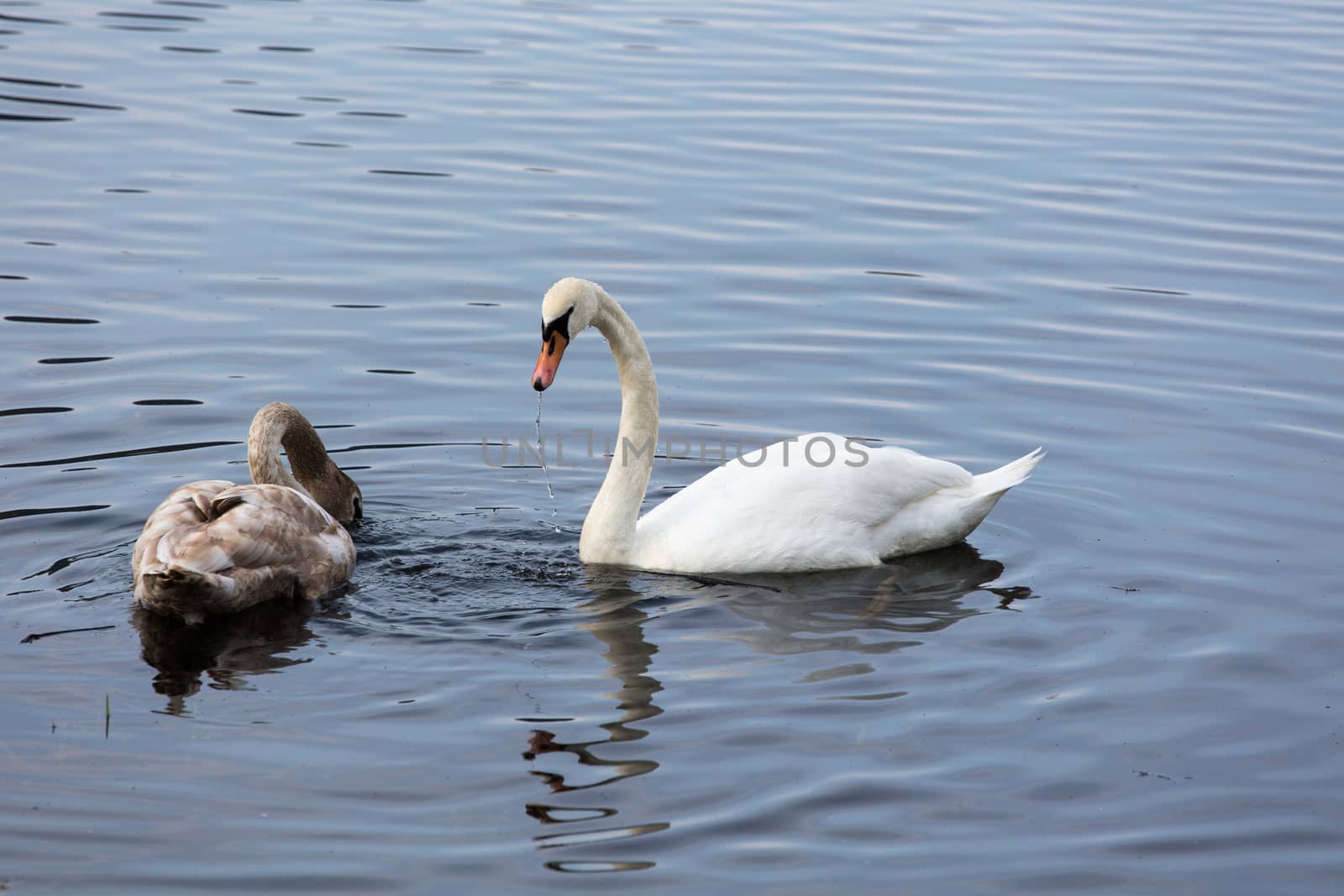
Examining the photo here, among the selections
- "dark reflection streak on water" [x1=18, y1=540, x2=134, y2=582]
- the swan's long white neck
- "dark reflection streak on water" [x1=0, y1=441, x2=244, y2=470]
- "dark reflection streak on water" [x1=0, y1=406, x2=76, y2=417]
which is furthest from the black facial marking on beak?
"dark reflection streak on water" [x1=0, y1=406, x2=76, y2=417]

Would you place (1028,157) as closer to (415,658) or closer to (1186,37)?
(1186,37)

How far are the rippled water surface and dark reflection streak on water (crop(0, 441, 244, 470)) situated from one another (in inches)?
1.7

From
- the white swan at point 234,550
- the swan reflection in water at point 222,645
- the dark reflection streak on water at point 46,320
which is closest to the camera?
the swan reflection in water at point 222,645

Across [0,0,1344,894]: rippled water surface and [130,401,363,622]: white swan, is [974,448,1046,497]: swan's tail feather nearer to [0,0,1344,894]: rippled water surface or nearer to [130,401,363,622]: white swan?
[0,0,1344,894]: rippled water surface

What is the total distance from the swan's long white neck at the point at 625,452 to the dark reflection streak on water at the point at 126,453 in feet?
8.84

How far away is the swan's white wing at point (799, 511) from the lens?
29.0 feet

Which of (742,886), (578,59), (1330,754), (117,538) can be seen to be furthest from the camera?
(578,59)

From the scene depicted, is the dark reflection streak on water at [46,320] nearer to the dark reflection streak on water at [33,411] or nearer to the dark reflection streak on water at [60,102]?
the dark reflection streak on water at [33,411]

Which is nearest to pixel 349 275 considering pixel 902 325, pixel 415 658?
pixel 902 325

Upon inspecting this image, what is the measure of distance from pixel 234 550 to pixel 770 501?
2.70 metres

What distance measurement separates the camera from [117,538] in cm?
909

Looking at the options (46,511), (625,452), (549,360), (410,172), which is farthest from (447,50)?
(549,360)

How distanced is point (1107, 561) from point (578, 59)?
14034 millimetres

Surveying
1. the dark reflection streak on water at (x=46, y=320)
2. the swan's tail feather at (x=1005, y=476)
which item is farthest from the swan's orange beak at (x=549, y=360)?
the dark reflection streak on water at (x=46, y=320)
